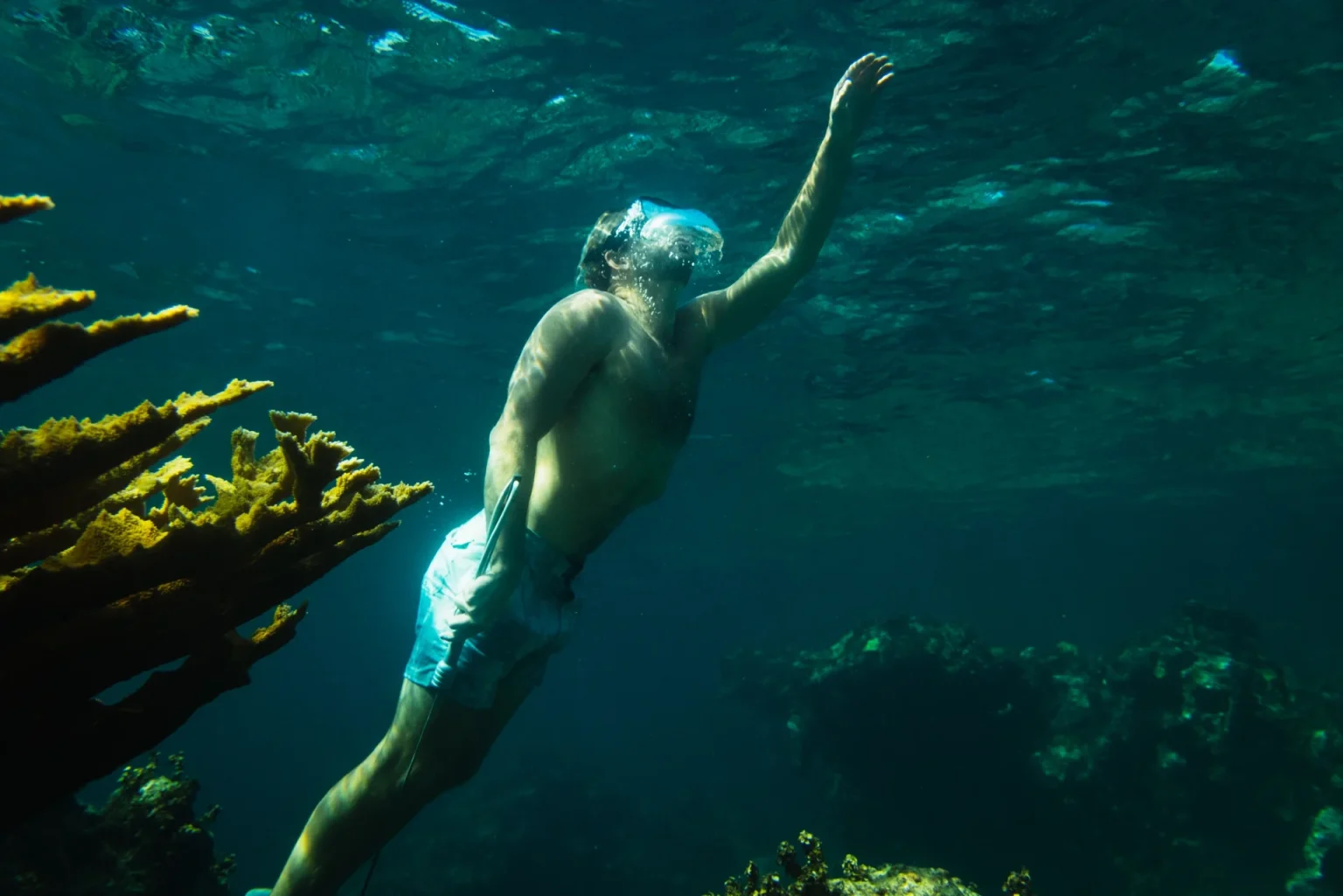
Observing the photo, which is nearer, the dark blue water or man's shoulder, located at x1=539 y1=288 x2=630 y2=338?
man's shoulder, located at x1=539 y1=288 x2=630 y2=338

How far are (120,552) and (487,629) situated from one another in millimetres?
1343

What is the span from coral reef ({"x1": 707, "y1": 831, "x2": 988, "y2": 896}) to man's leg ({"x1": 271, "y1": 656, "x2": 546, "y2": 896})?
1578 mm

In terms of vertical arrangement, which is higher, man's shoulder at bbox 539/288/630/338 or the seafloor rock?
man's shoulder at bbox 539/288/630/338

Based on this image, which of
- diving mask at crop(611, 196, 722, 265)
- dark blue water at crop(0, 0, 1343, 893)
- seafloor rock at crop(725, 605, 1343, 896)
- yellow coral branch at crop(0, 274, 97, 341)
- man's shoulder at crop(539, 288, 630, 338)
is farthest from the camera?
seafloor rock at crop(725, 605, 1343, 896)

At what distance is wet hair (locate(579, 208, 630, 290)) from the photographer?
4.18m

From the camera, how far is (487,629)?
2.95 meters

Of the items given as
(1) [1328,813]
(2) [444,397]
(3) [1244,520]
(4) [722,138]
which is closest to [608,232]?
(4) [722,138]

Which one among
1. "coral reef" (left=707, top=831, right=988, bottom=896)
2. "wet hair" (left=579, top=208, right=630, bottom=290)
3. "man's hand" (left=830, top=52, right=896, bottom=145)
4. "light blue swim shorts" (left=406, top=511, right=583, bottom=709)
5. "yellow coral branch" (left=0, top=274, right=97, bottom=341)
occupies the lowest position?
"coral reef" (left=707, top=831, right=988, bottom=896)

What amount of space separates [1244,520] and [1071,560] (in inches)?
708

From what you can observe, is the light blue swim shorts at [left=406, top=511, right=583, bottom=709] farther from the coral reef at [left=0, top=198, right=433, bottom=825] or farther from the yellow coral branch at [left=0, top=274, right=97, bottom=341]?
the yellow coral branch at [left=0, top=274, right=97, bottom=341]

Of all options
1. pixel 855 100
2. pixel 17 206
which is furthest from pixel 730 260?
pixel 17 206

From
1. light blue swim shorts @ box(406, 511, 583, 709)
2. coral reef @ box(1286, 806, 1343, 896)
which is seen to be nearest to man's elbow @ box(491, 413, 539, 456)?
light blue swim shorts @ box(406, 511, 583, 709)

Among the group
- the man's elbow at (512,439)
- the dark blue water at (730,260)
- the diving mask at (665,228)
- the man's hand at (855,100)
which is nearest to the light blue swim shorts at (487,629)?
the man's elbow at (512,439)

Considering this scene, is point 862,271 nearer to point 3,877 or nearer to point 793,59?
point 793,59
